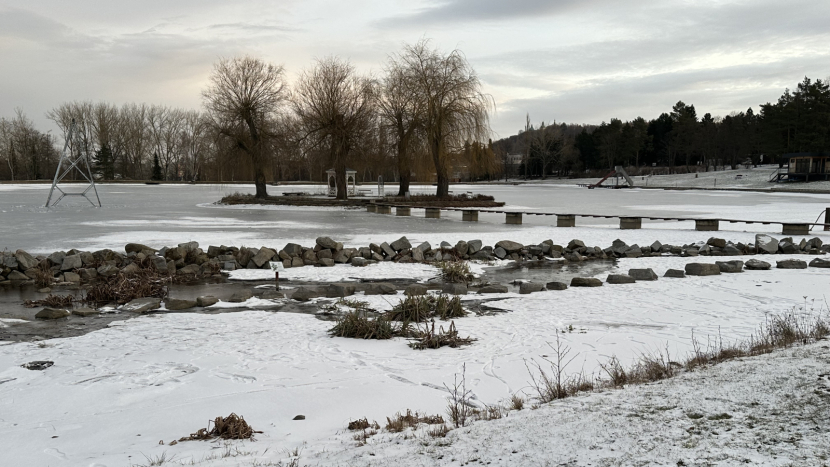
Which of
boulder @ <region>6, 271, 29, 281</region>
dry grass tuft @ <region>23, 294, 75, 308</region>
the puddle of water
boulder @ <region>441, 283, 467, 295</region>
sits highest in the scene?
boulder @ <region>6, 271, 29, 281</region>

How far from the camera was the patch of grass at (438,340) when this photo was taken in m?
7.23

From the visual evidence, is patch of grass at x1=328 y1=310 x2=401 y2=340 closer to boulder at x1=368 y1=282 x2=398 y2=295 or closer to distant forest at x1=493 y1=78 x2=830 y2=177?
boulder at x1=368 y1=282 x2=398 y2=295

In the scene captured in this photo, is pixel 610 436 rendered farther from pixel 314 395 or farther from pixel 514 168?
pixel 514 168

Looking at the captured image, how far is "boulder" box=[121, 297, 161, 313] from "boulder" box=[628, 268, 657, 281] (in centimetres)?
889

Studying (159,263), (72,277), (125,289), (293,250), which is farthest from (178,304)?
(293,250)

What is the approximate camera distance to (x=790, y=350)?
5523mm

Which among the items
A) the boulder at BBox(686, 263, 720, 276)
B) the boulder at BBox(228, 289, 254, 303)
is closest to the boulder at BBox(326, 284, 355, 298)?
the boulder at BBox(228, 289, 254, 303)

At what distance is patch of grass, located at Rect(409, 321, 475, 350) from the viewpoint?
7.23m

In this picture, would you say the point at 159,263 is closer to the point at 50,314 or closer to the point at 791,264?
the point at 50,314

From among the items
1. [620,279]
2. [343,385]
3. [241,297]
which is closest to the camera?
[343,385]

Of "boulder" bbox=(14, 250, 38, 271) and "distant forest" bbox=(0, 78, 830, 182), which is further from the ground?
"distant forest" bbox=(0, 78, 830, 182)

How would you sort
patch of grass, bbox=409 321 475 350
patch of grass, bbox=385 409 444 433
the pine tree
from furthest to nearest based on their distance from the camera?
the pine tree, patch of grass, bbox=409 321 475 350, patch of grass, bbox=385 409 444 433

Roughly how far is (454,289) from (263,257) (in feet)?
16.7

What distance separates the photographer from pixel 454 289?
11148 mm
